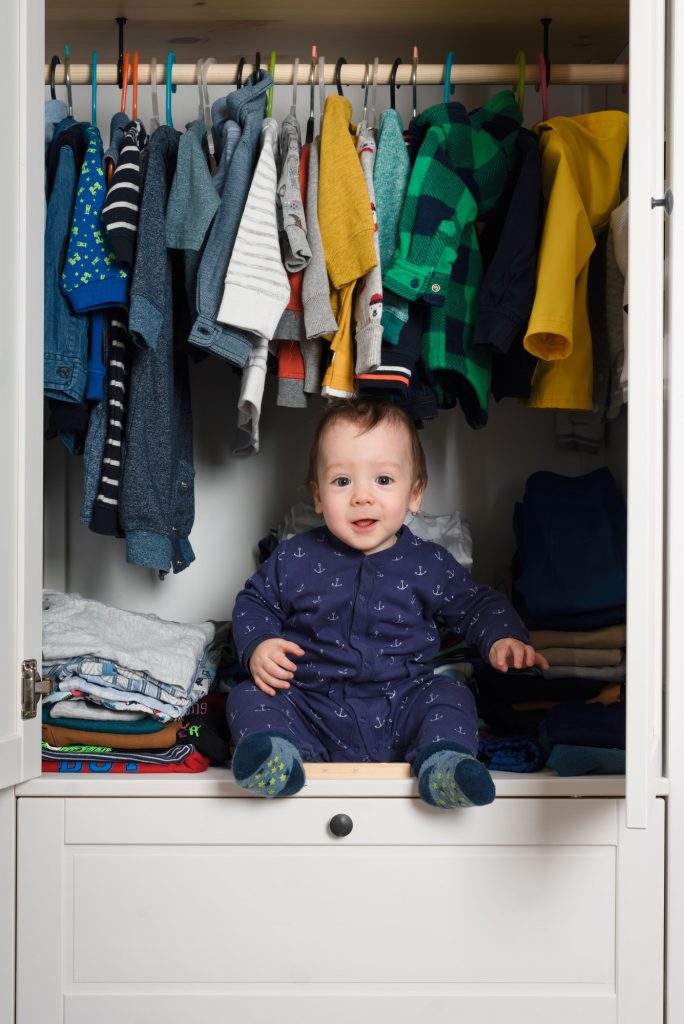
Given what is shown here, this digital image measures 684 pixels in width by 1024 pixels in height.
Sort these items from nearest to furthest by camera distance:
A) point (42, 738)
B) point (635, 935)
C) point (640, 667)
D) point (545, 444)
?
point (640, 667) < point (635, 935) < point (42, 738) < point (545, 444)

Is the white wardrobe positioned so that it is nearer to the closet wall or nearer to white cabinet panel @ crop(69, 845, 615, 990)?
white cabinet panel @ crop(69, 845, 615, 990)

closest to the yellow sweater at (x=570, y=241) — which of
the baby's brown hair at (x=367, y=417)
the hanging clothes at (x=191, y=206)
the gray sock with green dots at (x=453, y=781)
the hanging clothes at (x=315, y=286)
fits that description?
the baby's brown hair at (x=367, y=417)

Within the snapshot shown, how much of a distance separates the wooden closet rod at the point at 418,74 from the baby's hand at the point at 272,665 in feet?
3.29

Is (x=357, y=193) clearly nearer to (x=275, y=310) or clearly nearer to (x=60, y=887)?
(x=275, y=310)

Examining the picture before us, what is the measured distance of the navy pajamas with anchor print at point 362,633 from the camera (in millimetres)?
1670

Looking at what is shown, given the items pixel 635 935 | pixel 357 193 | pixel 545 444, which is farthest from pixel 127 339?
pixel 635 935

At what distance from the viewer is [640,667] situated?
122cm

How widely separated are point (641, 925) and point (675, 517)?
58 centimetres

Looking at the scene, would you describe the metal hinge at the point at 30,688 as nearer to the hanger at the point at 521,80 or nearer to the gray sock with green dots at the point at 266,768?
the gray sock with green dots at the point at 266,768

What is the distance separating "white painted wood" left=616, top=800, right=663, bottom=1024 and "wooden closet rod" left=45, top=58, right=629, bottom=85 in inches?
49.5

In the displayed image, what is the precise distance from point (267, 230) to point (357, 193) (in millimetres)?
165

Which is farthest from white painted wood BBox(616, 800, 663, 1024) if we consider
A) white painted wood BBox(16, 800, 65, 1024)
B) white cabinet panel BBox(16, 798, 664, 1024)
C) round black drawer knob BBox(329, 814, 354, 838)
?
white painted wood BBox(16, 800, 65, 1024)

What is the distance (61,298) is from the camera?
5.68ft

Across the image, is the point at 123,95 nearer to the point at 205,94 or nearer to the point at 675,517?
the point at 205,94
